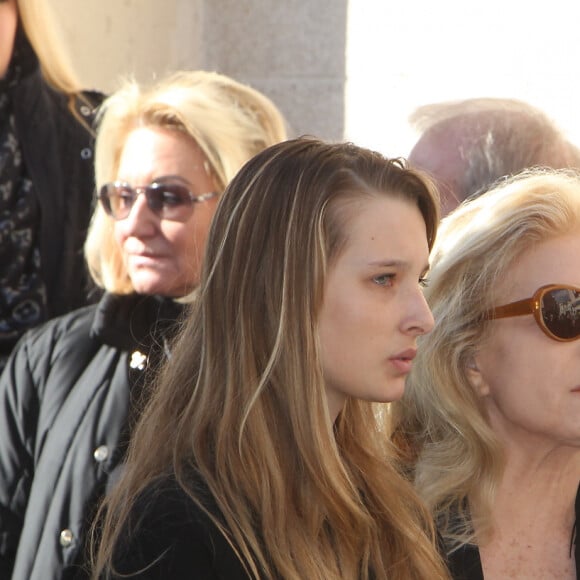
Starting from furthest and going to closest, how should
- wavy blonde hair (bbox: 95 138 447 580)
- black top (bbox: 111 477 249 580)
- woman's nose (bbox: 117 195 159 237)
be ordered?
→ 1. woman's nose (bbox: 117 195 159 237)
2. wavy blonde hair (bbox: 95 138 447 580)
3. black top (bbox: 111 477 249 580)

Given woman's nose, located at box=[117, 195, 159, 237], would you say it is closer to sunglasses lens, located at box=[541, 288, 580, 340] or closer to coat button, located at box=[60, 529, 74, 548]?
coat button, located at box=[60, 529, 74, 548]

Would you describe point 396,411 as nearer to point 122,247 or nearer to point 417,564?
point 417,564

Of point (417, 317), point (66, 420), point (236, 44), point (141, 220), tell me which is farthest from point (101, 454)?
point (236, 44)

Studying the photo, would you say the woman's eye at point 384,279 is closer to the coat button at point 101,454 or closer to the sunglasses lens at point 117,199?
the coat button at point 101,454

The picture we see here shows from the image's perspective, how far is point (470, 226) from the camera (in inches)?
110

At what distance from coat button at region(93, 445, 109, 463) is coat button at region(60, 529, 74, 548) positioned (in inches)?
6.7

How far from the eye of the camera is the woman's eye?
2.21m

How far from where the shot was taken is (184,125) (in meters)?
3.39

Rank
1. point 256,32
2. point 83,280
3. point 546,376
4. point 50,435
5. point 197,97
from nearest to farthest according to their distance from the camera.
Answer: point 546,376 < point 50,435 < point 197,97 < point 83,280 < point 256,32

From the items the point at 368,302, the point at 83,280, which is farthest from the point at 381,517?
the point at 83,280

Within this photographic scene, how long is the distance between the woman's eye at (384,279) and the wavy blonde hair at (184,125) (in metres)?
1.18

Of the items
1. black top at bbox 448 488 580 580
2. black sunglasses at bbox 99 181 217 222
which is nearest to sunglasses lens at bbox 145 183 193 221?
black sunglasses at bbox 99 181 217 222

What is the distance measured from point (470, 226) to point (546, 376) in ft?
1.22

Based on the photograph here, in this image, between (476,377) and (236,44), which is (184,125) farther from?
(236,44)
